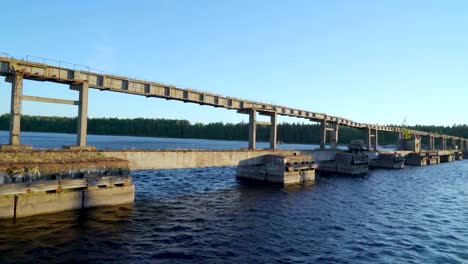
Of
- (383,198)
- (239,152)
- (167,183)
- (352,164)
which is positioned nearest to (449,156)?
(352,164)

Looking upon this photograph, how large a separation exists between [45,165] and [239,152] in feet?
94.5

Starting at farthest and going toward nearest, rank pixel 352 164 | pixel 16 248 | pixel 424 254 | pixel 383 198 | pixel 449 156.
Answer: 1. pixel 449 156
2. pixel 352 164
3. pixel 383 198
4. pixel 424 254
5. pixel 16 248

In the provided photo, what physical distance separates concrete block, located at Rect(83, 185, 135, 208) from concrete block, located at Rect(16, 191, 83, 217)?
72 centimetres

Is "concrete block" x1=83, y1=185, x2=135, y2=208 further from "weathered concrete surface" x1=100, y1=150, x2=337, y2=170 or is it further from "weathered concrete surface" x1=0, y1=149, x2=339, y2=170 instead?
"weathered concrete surface" x1=100, y1=150, x2=337, y2=170

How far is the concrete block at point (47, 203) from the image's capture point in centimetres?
2411

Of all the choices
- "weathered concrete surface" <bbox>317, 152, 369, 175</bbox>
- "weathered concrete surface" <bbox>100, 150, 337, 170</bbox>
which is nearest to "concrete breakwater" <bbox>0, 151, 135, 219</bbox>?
"weathered concrete surface" <bbox>100, 150, 337, 170</bbox>

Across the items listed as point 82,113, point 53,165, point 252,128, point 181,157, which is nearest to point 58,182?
point 53,165

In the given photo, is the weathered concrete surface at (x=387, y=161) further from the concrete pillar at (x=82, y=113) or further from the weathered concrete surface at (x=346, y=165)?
the concrete pillar at (x=82, y=113)

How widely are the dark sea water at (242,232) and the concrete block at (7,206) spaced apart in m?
0.95

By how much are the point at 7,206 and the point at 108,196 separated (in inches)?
326

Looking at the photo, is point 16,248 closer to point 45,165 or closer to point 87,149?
point 45,165

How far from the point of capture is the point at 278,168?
52031mm

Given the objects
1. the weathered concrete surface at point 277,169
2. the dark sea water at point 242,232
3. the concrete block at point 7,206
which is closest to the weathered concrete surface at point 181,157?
the weathered concrete surface at point 277,169

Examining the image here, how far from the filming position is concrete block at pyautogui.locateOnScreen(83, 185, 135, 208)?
28266 mm
